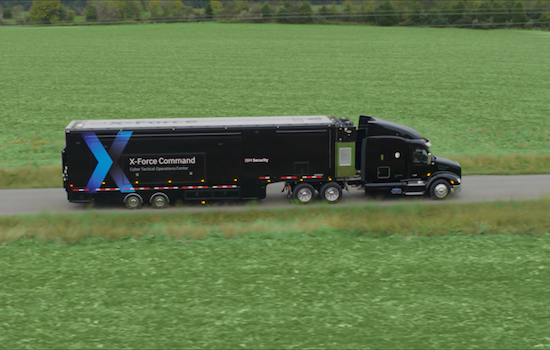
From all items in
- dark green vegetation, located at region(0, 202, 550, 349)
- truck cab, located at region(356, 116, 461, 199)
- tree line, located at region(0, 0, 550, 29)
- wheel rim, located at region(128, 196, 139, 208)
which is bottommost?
dark green vegetation, located at region(0, 202, 550, 349)

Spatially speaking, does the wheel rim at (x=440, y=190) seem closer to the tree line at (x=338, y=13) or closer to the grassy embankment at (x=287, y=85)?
the grassy embankment at (x=287, y=85)

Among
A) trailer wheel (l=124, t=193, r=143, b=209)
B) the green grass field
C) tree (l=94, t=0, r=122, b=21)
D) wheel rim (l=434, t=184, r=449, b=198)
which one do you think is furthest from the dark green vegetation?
tree (l=94, t=0, r=122, b=21)

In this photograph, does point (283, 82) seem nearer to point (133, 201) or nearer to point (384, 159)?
point (384, 159)

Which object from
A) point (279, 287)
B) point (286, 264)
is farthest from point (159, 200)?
point (279, 287)

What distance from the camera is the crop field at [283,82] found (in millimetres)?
37875

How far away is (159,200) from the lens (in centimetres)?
2372

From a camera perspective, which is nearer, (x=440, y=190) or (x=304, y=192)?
(x=304, y=192)

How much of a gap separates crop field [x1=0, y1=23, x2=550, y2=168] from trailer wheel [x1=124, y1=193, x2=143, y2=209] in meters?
8.46

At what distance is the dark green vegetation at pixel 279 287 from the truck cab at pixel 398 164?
305 cm

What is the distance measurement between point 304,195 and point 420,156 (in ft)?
15.0

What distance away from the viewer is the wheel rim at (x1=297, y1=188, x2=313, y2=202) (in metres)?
24.1

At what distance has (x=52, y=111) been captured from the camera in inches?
1615

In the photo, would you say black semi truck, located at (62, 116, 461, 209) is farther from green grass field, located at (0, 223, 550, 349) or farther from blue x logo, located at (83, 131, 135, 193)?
green grass field, located at (0, 223, 550, 349)

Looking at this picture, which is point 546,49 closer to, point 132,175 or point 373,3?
point 373,3
